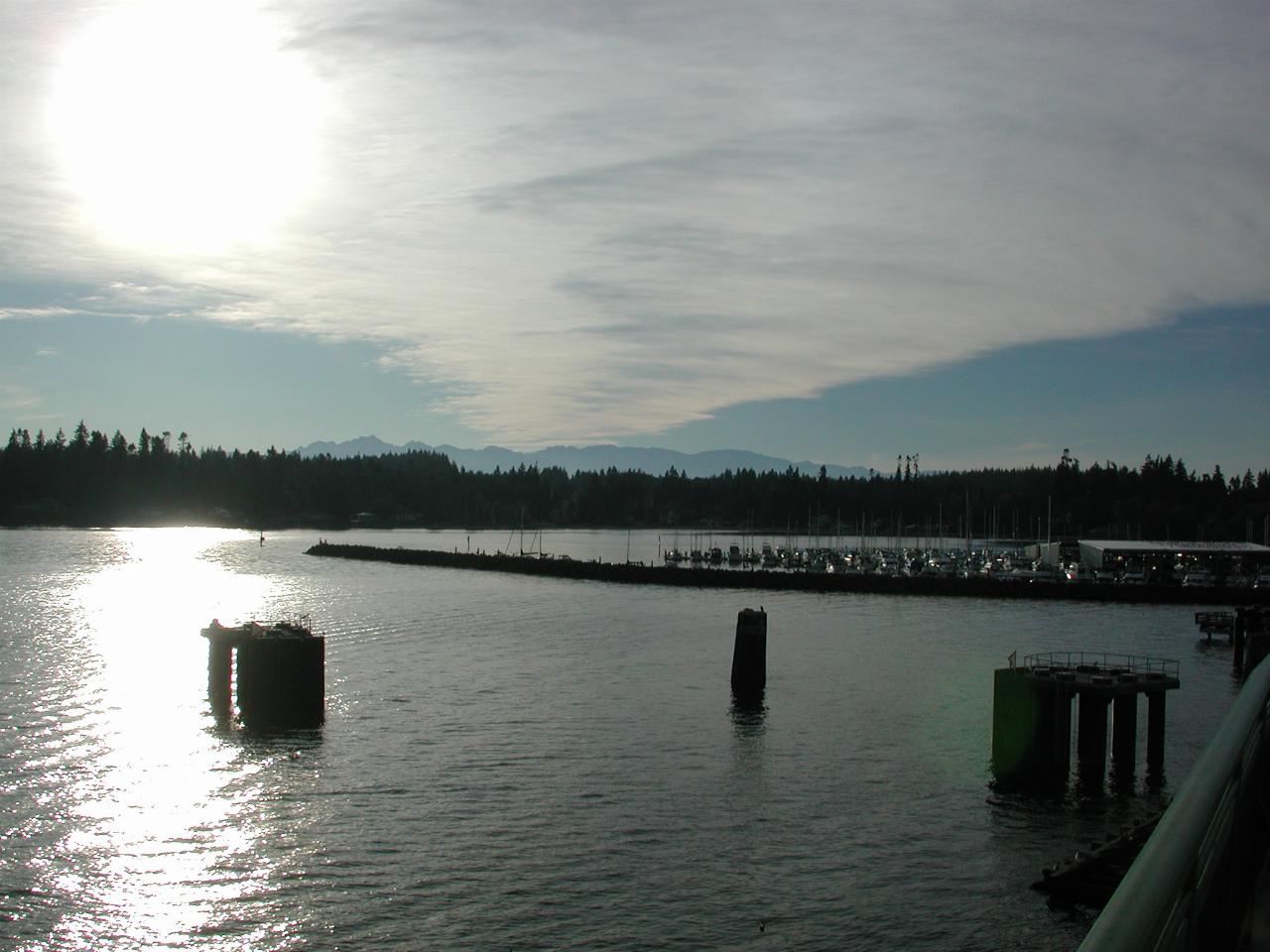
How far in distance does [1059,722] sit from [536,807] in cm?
1885

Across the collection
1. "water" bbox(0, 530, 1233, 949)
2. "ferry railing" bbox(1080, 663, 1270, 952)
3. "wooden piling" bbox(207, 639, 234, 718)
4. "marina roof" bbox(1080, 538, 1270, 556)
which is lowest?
"water" bbox(0, 530, 1233, 949)

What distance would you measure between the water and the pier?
1.36 m

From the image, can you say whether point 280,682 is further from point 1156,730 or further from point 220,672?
point 1156,730

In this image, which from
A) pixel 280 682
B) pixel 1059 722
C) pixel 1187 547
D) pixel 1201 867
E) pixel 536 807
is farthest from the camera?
pixel 1187 547

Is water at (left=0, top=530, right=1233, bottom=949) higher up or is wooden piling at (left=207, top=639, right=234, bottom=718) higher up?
wooden piling at (left=207, top=639, right=234, bottom=718)

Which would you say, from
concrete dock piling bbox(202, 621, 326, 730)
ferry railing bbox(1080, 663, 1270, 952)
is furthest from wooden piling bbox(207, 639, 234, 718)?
ferry railing bbox(1080, 663, 1270, 952)

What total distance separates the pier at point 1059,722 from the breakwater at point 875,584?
9527cm

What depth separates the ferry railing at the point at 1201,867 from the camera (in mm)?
3930

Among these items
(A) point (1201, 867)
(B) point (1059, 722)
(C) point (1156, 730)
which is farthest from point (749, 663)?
(A) point (1201, 867)

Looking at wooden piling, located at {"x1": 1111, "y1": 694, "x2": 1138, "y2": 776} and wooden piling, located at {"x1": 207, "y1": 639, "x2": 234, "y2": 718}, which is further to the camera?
wooden piling, located at {"x1": 207, "y1": 639, "x2": 234, "y2": 718}

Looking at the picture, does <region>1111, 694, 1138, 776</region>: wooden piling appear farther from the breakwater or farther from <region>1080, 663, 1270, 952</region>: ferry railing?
the breakwater

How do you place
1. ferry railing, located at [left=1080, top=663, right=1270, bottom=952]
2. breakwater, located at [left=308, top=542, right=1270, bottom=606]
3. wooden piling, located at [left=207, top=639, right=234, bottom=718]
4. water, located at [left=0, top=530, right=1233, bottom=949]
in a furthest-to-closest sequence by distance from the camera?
breakwater, located at [left=308, top=542, right=1270, bottom=606] < wooden piling, located at [left=207, top=639, right=234, bottom=718] < water, located at [left=0, top=530, right=1233, bottom=949] < ferry railing, located at [left=1080, top=663, right=1270, bottom=952]

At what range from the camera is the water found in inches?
1049

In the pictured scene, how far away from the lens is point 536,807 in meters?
35.2
